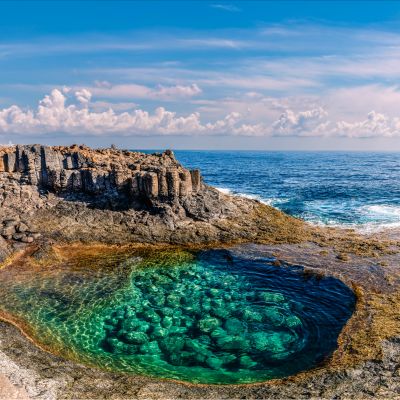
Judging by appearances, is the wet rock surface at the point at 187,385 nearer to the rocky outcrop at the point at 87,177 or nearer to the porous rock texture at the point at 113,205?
the porous rock texture at the point at 113,205

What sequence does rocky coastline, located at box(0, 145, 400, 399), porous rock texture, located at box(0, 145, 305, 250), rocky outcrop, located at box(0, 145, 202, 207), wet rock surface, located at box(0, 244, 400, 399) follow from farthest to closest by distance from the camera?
rocky outcrop, located at box(0, 145, 202, 207) < porous rock texture, located at box(0, 145, 305, 250) < rocky coastline, located at box(0, 145, 400, 399) < wet rock surface, located at box(0, 244, 400, 399)

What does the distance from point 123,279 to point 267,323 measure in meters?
11.1

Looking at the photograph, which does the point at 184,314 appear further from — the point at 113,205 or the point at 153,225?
the point at 113,205

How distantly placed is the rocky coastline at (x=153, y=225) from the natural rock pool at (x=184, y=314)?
1.61 metres

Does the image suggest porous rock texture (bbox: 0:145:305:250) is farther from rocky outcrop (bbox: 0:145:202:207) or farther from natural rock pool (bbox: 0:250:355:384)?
natural rock pool (bbox: 0:250:355:384)

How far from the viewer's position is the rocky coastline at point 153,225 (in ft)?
63.4

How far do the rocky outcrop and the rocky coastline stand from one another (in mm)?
99

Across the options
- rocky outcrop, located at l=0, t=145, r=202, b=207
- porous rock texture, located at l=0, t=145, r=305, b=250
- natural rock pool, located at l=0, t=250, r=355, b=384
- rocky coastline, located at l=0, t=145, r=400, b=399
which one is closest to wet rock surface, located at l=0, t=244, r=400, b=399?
rocky coastline, located at l=0, t=145, r=400, b=399

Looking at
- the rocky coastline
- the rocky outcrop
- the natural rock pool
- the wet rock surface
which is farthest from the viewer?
the rocky outcrop

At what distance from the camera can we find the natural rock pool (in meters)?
17.0

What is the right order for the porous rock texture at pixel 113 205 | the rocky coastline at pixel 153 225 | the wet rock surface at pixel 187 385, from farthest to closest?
the porous rock texture at pixel 113 205 < the rocky coastline at pixel 153 225 < the wet rock surface at pixel 187 385

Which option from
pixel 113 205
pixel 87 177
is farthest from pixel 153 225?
pixel 87 177

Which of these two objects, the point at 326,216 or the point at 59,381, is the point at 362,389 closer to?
the point at 59,381

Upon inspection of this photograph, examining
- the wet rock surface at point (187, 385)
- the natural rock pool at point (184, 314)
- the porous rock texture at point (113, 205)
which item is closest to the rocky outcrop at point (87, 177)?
the porous rock texture at point (113, 205)
